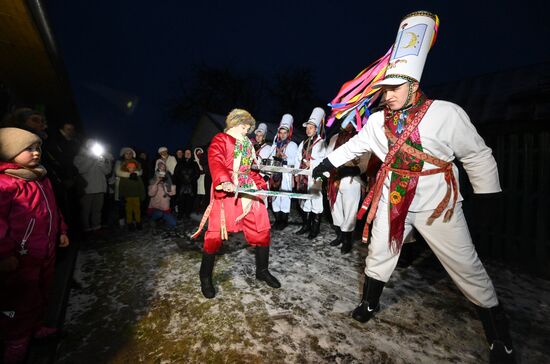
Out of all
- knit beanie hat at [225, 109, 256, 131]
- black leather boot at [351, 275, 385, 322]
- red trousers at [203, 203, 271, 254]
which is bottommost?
black leather boot at [351, 275, 385, 322]

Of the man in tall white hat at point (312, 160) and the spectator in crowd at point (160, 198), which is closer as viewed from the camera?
the man in tall white hat at point (312, 160)

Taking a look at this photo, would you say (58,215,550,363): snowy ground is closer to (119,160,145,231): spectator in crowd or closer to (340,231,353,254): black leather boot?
(340,231,353,254): black leather boot

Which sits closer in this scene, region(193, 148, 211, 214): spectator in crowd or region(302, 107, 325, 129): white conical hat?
region(302, 107, 325, 129): white conical hat

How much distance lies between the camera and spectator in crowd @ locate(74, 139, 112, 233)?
4.73 m

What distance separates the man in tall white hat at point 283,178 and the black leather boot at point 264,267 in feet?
8.46

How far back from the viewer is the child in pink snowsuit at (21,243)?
1704mm

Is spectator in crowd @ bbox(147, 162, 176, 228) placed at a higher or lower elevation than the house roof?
lower

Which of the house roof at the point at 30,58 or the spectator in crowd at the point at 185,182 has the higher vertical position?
the house roof at the point at 30,58

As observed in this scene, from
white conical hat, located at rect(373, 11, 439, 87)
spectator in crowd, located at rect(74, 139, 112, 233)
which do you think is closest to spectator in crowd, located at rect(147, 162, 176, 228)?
spectator in crowd, located at rect(74, 139, 112, 233)

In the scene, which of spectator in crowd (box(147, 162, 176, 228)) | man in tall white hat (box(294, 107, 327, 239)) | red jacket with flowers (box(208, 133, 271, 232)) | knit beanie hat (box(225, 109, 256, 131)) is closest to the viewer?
red jacket with flowers (box(208, 133, 271, 232))

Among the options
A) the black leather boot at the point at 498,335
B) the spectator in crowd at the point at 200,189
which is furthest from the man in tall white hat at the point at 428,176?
the spectator in crowd at the point at 200,189

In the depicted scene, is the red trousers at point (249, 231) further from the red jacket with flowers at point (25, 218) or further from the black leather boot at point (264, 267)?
the red jacket with flowers at point (25, 218)

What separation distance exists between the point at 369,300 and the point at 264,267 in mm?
1254

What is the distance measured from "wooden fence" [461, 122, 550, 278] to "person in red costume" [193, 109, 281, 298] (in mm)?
3276
